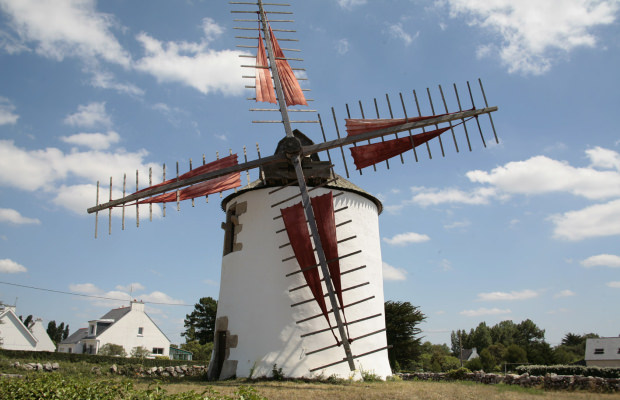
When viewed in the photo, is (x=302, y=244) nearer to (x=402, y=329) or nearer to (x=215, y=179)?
(x=215, y=179)

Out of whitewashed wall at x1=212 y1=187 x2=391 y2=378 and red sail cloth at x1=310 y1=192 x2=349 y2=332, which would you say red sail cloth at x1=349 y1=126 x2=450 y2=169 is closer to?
whitewashed wall at x1=212 y1=187 x2=391 y2=378

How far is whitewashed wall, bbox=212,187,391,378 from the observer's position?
11.8 m

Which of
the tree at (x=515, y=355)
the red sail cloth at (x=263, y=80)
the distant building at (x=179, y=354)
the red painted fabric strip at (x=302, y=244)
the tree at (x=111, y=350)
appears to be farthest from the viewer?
the distant building at (x=179, y=354)

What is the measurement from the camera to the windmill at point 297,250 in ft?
37.4

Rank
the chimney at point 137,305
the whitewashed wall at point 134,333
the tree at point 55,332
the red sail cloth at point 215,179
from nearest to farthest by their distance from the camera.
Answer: the red sail cloth at point 215,179 → the whitewashed wall at point 134,333 → the chimney at point 137,305 → the tree at point 55,332

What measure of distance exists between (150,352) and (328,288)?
33876 millimetres

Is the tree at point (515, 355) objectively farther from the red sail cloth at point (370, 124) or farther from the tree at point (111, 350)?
the red sail cloth at point (370, 124)

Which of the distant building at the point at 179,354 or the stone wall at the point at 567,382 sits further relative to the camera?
the distant building at the point at 179,354

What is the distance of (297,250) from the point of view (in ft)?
37.0

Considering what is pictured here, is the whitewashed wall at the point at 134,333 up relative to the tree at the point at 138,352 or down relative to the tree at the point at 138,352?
up

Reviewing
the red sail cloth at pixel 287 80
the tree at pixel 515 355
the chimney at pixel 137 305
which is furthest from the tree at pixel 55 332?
the red sail cloth at pixel 287 80

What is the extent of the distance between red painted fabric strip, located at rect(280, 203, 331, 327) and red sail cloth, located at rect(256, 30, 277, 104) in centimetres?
406

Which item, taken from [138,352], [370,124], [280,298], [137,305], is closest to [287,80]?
[370,124]

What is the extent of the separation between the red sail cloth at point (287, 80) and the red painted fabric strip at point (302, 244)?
3.92 metres
